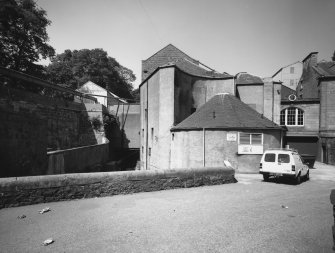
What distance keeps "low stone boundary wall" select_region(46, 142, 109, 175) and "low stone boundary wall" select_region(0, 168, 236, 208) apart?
381 cm

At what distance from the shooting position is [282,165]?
1152cm

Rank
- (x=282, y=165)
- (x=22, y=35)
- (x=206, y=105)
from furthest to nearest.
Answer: (x=22, y=35) < (x=206, y=105) < (x=282, y=165)

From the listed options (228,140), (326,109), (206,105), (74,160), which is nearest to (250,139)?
(228,140)

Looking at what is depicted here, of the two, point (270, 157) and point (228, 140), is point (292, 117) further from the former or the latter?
point (270, 157)

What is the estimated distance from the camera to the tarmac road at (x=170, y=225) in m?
4.21

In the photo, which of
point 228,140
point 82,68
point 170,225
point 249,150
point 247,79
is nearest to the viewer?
point 170,225

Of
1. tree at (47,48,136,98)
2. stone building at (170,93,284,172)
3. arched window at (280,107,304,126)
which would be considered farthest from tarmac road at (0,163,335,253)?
tree at (47,48,136,98)

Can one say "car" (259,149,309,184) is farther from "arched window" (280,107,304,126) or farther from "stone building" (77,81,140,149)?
"stone building" (77,81,140,149)

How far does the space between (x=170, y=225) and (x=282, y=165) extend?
9020 mm

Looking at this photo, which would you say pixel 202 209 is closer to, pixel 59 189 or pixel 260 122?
pixel 59 189

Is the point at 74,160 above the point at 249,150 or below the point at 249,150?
below

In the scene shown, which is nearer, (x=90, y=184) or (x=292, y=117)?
(x=90, y=184)

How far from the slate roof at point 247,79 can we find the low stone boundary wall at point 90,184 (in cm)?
1728

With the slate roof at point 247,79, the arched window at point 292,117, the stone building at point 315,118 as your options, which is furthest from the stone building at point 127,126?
the stone building at point 315,118
